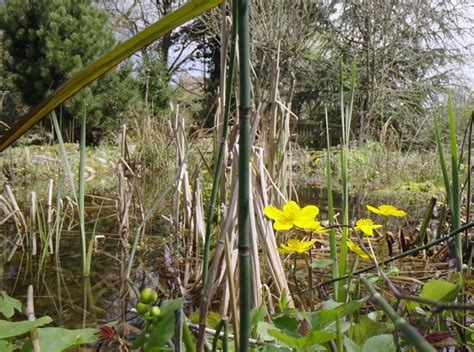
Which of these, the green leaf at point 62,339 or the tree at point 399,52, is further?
the tree at point 399,52

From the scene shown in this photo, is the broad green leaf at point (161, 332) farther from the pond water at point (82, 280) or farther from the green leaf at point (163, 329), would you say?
the pond water at point (82, 280)

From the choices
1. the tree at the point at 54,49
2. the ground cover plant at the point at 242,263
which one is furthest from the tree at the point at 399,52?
the ground cover plant at the point at 242,263

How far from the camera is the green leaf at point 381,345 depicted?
0.42m

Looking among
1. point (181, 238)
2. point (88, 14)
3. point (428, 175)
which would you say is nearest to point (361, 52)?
point (428, 175)

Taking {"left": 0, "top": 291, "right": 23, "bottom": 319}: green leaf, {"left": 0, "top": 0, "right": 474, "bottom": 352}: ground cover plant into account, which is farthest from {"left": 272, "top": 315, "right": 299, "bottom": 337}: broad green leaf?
{"left": 0, "top": 291, "right": 23, "bottom": 319}: green leaf

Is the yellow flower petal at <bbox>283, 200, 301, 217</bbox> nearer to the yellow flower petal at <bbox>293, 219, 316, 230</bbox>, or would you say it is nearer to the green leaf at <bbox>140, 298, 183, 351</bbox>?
the yellow flower petal at <bbox>293, 219, 316, 230</bbox>

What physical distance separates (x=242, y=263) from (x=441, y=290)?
27cm

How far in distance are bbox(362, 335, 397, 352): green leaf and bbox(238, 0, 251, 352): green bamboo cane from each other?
0.18m

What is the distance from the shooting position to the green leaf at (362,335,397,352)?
0.42 metres

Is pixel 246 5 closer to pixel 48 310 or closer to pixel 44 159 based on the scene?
pixel 48 310

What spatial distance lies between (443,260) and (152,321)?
1.08 metres

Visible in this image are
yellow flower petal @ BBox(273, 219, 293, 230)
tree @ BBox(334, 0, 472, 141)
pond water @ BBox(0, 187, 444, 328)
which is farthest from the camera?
tree @ BBox(334, 0, 472, 141)

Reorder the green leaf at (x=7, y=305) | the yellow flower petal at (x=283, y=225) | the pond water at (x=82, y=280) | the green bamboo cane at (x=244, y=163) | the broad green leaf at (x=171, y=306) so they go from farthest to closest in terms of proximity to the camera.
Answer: the pond water at (x=82, y=280)
the yellow flower petal at (x=283, y=225)
the green leaf at (x=7, y=305)
the broad green leaf at (x=171, y=306)
the green bamboo cane at (x=244, y=163)

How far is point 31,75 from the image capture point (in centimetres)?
706
